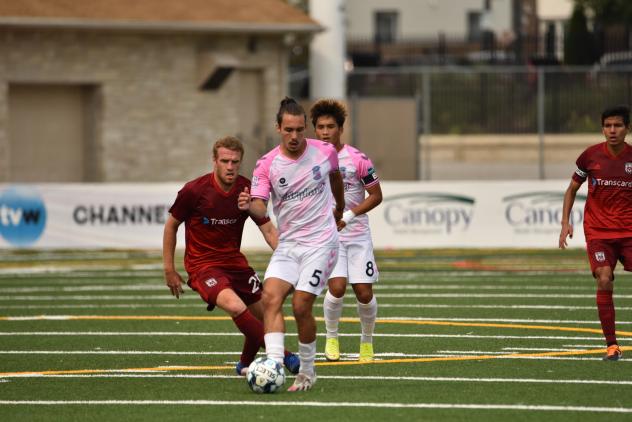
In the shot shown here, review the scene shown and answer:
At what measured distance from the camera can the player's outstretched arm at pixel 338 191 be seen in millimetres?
10992

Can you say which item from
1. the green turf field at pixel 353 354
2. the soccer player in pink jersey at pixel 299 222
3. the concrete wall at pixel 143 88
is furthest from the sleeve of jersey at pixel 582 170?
the concrete wall at pixel 143 88

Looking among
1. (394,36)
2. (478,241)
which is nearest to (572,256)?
(478,241)

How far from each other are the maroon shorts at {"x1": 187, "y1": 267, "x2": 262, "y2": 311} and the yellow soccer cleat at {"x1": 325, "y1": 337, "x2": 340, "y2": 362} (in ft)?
3.93

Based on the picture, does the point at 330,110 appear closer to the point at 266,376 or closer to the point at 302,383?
the point at 302,383

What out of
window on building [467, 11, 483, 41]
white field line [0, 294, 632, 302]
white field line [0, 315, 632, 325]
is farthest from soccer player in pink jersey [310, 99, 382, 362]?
window on building [467, 11, 483, 41]

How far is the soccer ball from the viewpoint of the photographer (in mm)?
10266

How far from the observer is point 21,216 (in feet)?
83.0

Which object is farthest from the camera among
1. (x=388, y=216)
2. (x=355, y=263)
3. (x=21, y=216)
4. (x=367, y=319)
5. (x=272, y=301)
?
(x=21, y=216)

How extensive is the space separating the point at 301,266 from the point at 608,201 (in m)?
3.29

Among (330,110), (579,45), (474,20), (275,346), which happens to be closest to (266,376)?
(275,346)

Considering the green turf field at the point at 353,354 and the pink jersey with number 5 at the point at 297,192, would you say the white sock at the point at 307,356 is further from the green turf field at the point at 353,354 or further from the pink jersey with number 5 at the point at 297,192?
the pink jersey with number 5 at the point at 297,192

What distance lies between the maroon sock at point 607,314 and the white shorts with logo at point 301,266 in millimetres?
2792

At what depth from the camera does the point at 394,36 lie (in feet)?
234

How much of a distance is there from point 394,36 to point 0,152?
132ft
